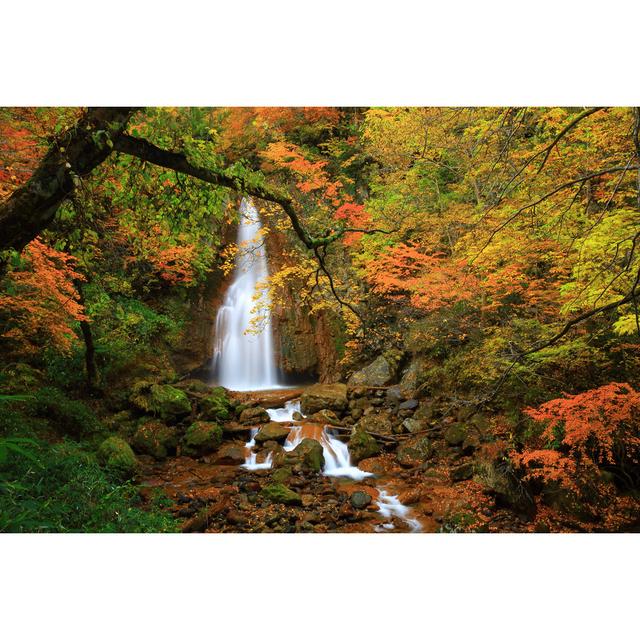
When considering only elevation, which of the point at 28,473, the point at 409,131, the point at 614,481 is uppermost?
the point at 409,131

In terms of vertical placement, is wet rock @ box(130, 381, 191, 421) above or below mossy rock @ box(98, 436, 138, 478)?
above

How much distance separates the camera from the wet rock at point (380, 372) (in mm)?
5199

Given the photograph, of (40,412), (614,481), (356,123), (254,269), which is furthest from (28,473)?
(356,123)

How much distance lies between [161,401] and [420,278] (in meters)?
3.35

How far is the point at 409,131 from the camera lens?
15.0 feet

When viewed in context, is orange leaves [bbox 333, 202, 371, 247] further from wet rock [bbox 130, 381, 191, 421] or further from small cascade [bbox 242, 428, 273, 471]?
wet rock [bbox 130, 381, 191, 421]

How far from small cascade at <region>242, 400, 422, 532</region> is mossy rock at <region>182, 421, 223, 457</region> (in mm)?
383

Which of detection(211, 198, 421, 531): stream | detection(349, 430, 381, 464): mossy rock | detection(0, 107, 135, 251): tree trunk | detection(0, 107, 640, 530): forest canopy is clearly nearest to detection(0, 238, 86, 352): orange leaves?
detection(0, 107, 640, 530): forest canopy

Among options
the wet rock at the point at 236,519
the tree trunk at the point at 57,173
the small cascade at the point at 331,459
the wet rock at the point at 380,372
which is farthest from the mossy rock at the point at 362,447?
the tree trunk at the point at 57,173

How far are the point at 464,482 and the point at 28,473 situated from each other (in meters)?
3.20

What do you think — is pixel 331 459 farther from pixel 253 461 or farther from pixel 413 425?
pixel 413 425

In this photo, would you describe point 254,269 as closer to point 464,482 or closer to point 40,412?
point 40,412

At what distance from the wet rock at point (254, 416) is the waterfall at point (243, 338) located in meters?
1.57

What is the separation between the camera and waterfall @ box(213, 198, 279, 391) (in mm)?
6746
